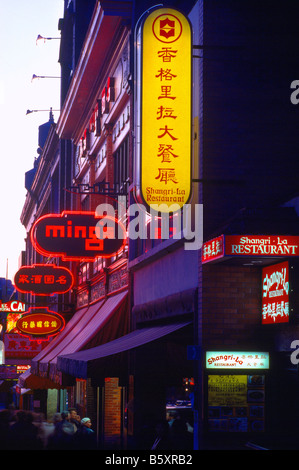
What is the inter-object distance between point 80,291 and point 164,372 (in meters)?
13.0

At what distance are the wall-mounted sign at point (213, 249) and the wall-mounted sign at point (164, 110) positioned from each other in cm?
111

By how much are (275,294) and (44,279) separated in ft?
58.7

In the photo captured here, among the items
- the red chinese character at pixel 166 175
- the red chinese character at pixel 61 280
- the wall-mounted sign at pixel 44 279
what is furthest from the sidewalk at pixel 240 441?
the red chinese character at pixel 61 280

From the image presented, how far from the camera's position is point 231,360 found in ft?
44.6

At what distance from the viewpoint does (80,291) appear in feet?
102

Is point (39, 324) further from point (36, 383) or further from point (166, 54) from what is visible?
point (166, 54)

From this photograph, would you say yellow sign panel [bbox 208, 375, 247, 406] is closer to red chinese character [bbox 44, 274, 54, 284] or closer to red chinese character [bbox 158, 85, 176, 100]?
red chinese character [bbox 158, 85, 176, 100]

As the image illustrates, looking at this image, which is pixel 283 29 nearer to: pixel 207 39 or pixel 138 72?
pixel 207 39

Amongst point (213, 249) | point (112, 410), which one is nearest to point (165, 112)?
point (213, 249)

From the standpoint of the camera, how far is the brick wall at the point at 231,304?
45.0ft

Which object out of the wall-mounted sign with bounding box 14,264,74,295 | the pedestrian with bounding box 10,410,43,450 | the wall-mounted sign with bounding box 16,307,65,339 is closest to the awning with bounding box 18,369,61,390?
the wall-mounted sign with bounding box 16,307,65,339

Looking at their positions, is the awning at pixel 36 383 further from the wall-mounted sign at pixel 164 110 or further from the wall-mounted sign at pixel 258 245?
the wall-mounted sign at pixel 258 245

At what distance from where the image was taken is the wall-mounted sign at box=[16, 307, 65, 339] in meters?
28.9
